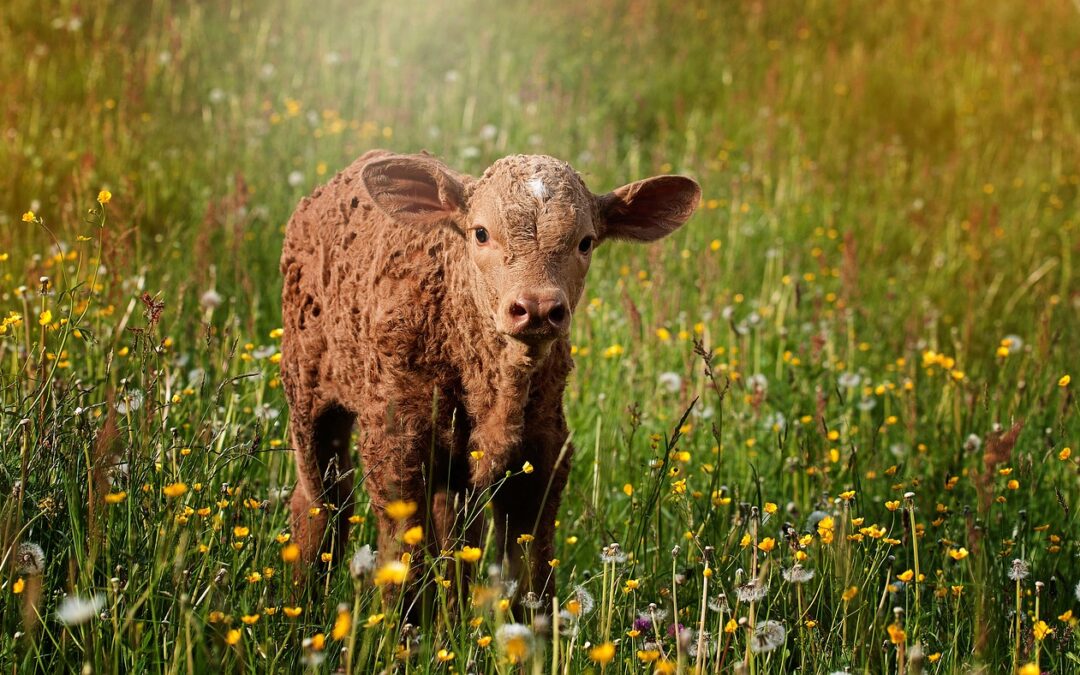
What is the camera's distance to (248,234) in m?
5.89

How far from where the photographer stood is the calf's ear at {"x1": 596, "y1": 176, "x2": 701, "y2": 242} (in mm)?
3602

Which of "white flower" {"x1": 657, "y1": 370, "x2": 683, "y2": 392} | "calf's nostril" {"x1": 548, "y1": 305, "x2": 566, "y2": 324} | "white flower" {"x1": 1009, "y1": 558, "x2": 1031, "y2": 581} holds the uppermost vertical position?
"calf's nostril" {"x1": 548, "y1": 305, "x2": 566, "y2": 324}

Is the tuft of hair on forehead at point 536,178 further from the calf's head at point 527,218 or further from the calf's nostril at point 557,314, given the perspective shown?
the calf's nostril at point 557,314

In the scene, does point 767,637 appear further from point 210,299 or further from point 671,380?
point 210,299

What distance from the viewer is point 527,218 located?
314 centimetres

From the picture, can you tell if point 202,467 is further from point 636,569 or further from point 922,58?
point 922,58

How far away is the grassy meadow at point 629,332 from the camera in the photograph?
2.68 metres

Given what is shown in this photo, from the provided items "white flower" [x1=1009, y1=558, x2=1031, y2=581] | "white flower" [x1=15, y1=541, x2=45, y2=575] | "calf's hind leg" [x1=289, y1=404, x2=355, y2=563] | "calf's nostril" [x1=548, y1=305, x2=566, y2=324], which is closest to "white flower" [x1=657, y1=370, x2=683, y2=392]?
"calf's hind leg" [x1=289, y1=404, x2=355, y2=563]

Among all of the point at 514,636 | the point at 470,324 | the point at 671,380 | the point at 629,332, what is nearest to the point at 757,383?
the point at 671,380

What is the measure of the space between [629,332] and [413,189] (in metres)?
2.00

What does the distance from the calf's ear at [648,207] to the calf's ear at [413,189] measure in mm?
493

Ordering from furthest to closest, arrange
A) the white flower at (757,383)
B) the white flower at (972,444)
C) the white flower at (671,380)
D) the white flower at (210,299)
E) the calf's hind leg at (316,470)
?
the white flower at (671,380), the white flower at (210,299), the white flower at (757,383), the white flower at (972,444), the calf's hind leg at (316,470)

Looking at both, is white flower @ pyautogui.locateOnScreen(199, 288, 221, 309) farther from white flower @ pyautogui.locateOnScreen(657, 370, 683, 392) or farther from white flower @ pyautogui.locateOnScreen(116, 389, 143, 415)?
white flower @ pyautogui.locateOnScreen(657, 370, 683, 392)

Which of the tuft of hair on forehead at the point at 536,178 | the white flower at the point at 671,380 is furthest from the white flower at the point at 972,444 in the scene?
the tuft of hair on forehead at the point at 536,178
